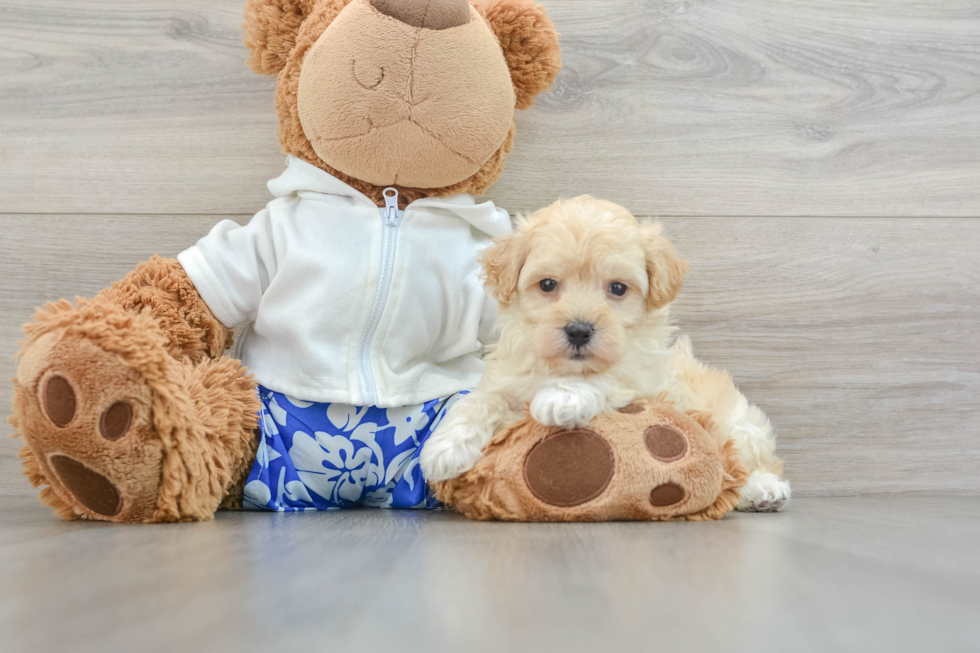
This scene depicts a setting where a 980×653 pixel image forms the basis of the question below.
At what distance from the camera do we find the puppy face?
0.89 metres

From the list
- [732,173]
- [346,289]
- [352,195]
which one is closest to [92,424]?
[346,289]

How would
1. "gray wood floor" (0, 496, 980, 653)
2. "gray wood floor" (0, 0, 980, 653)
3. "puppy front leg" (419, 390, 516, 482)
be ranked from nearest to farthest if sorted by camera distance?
"gray wood floor" (0, 496, 980, 653), "puppy front leg" (419, 390, 516, 482), "gray wood floor" (0, 0, 980, 653)

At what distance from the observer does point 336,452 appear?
3.47 feet

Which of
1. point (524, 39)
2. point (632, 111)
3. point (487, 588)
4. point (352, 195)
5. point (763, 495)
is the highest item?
point (524, 39)

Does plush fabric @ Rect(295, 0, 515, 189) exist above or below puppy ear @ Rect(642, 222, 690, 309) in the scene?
above

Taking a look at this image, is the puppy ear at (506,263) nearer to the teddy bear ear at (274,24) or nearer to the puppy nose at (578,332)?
the puppy nose at (578,332)

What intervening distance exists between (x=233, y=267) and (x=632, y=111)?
2.45ft

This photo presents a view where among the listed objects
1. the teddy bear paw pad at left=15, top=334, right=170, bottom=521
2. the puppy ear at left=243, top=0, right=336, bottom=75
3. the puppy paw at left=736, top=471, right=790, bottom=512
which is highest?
the puppy ear at left=243, top=0, right=336, bottom=75

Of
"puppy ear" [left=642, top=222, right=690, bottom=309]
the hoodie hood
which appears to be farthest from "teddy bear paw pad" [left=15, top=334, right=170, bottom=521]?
"puppy ear" [left=642, top=222, right=690, bottom=309]

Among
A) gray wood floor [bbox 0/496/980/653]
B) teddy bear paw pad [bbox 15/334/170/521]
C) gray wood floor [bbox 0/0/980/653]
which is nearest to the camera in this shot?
gray wood floor [bbox 0/496/980/653]

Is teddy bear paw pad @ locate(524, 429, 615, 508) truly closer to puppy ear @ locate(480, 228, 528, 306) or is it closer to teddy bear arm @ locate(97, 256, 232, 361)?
puppy ear @ locate(480, 228, 528, 306)

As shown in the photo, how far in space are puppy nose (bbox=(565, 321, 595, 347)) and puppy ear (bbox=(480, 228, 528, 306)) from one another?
117 millimetres

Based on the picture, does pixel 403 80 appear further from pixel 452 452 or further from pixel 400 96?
pixel 452 452

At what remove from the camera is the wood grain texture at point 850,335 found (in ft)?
4.45
